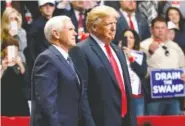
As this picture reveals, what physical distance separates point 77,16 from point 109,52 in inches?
129

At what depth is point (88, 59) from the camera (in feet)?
17.4

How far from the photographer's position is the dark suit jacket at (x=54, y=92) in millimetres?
4816

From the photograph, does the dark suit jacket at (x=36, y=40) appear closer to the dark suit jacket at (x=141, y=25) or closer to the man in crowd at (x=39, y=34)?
the man in crowd at (x=39, y=34)

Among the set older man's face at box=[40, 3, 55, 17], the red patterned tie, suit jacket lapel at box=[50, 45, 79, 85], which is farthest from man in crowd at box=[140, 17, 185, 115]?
suit jacket lapel at box=[50, 45, 79, 85]

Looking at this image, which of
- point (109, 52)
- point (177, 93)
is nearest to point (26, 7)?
point (177, 93)

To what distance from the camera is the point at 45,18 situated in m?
8.52

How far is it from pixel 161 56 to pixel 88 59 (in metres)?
3.18

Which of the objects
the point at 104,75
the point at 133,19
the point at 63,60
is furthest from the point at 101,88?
the point at 133,19

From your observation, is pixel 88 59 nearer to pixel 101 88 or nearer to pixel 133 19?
pixel 101 88

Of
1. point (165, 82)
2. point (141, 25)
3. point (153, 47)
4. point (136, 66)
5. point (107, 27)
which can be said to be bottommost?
A: point (165, 82)

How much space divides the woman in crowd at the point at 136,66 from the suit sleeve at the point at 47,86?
3.05 meters


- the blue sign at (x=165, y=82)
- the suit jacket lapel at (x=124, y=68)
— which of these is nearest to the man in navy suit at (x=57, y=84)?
the suit jacket lapel at (x=124, y=68)

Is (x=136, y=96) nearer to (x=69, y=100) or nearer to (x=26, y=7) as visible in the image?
(x=26, y=7)

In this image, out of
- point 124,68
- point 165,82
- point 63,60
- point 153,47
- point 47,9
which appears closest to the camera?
point 63,60
